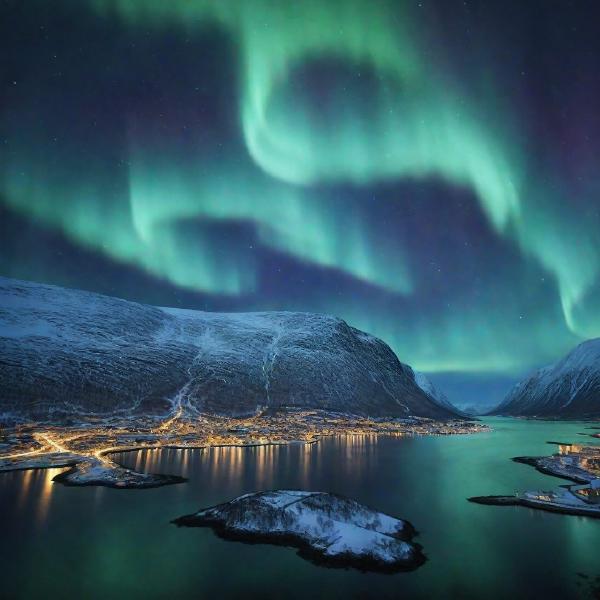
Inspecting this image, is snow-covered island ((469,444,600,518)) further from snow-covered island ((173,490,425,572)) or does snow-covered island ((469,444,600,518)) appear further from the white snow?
the white snow

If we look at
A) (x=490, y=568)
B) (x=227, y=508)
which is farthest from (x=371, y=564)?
(x=227, y=508)

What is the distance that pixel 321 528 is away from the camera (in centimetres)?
4566

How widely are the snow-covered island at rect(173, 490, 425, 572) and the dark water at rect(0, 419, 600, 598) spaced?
175 cm

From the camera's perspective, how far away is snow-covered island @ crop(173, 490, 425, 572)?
135 ft

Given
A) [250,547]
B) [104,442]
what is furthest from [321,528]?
[104,442]

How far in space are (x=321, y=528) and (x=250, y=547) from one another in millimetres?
7466

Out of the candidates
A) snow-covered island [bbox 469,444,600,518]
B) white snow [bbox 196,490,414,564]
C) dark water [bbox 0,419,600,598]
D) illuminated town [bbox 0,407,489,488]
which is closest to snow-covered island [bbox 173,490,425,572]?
white snow [bbox 196,490,414,564]

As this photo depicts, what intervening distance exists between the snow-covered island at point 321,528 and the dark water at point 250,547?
1.75m

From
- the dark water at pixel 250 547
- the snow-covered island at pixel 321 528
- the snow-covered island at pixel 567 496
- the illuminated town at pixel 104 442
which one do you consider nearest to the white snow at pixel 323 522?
the snow-covered island at pixel 321 528

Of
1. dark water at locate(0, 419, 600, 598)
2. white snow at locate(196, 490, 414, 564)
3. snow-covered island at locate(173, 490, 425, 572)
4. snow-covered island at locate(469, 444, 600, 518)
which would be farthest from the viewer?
snow-covered island at locate(469, 444, 600, 518)

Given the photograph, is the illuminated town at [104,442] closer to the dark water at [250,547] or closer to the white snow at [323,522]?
the dark water at [250,547]

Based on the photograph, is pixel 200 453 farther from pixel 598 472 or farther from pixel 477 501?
pixel 598 472

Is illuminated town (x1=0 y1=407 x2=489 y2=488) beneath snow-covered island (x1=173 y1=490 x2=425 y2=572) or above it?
above

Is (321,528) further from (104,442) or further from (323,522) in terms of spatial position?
(104,442)
